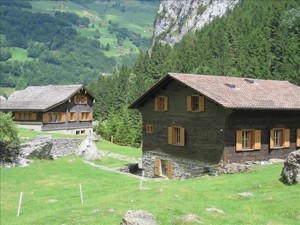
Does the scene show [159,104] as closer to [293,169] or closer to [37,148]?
[37,148]

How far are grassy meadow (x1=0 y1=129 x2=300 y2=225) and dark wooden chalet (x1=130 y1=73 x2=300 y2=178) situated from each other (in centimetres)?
366

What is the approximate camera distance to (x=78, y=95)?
74.1 meters

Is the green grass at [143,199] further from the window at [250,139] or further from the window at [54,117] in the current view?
the window at [54,117]

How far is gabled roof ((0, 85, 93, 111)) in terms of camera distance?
223 feet

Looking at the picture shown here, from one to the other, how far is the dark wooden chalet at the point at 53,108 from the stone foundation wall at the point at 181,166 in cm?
2756

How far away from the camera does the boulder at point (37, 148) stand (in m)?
43.4

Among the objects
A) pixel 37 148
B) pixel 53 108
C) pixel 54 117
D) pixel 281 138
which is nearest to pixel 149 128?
pixel 37 148

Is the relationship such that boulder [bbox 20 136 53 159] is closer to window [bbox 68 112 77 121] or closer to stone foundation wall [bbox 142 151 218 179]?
stone foundation wall [bbox 142 151 218 179]

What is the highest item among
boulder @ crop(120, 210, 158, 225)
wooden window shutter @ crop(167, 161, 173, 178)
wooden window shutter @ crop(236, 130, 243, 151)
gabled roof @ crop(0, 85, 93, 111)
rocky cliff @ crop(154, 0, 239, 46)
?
rocky cliff @ crop(154, 0, 239, 46)

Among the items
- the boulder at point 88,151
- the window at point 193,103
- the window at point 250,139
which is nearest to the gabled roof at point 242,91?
the window at point 193,103

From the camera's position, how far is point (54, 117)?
69.5m

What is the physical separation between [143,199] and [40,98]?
52.0 m

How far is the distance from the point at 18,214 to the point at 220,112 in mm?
17942

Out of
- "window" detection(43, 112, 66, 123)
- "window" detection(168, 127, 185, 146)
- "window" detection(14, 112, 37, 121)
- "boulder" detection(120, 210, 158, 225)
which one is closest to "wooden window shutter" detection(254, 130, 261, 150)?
"window" detection(168, 127, 185, 146)
